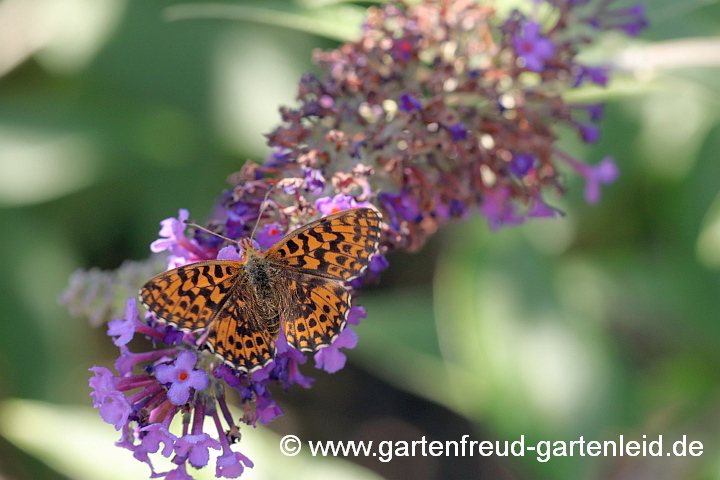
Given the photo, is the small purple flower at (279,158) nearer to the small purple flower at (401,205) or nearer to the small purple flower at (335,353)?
the small purple flower at (401,205)

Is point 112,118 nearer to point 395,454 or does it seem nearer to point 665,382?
point 395,454

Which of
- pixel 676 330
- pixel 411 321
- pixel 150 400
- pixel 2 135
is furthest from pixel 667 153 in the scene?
pixel 2 135

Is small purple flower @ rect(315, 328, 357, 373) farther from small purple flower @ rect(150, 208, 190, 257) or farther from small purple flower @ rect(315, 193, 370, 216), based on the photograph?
small purple flower @ rect(150, 208, 190, 257)

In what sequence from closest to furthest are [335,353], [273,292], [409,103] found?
[335,353], [273,292], [409,103]

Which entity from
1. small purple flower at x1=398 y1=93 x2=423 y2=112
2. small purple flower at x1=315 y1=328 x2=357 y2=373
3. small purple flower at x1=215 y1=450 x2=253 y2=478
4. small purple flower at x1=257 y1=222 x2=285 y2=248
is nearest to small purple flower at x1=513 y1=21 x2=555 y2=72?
small purple flower at x1=398 y1=93 x2=423 y2=112

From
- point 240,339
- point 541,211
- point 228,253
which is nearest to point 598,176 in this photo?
point 541,211

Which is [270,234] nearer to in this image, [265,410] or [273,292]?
[273,292]

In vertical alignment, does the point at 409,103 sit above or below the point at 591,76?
below

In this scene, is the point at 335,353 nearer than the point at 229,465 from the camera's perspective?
No
